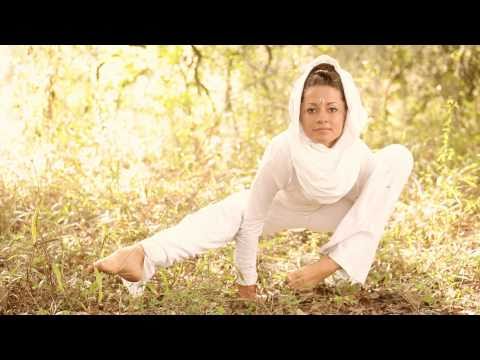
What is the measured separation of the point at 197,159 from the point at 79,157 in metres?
0.73

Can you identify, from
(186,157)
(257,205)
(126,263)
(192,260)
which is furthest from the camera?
(186,157)

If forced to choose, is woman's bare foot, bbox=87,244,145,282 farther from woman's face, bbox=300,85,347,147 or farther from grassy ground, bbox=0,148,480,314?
woman's face, bbox=300,85,347,147

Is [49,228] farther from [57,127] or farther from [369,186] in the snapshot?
[369,186]

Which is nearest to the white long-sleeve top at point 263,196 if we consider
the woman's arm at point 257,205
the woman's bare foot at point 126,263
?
the woman's arm at point 257,205

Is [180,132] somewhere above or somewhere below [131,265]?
above

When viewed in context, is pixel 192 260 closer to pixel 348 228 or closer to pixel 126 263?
pixel 126 263

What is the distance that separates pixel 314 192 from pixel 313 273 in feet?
1.07

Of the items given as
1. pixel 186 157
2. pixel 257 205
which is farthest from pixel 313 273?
pixel 186 157

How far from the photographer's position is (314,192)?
2.84m

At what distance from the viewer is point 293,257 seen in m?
3.44

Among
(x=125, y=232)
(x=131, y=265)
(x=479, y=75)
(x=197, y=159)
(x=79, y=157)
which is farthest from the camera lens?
(x=479, y=75)

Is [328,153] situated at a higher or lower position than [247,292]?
higher

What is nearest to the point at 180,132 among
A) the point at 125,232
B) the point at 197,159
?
the point at 197,159

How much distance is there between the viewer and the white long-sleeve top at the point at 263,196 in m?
2.85
